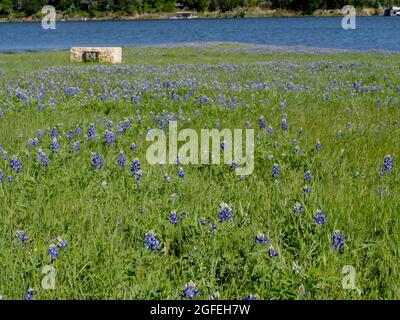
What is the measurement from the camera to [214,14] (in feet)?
552

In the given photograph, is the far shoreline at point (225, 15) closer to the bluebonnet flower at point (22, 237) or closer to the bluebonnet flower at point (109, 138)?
the bluebonnet flower at point (109, 138)

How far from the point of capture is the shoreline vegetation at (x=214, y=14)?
15162cm

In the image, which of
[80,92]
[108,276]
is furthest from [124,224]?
[80,92]

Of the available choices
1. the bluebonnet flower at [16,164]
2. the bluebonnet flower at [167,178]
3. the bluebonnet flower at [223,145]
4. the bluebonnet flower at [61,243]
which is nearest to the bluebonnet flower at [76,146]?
the bluebonnet flower at [16,164]

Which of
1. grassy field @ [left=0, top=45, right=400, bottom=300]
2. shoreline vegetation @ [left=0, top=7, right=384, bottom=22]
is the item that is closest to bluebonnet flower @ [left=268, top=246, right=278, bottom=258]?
grassy field @ [left=0, top=45, right=400, bottom=300]

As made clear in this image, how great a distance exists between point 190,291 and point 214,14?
173m

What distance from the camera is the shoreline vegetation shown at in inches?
5969

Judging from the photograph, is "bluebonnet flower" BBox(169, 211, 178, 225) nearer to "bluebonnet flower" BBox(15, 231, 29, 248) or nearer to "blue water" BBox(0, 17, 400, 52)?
"bluebonnet flower" BBox(15, 231, 29, 248)

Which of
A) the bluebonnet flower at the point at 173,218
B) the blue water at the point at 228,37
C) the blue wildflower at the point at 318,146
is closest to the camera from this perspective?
the bluebonnet flower at the point at 173,218

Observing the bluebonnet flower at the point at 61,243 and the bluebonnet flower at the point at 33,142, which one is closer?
the bluebonnet flower at the point at 61,243

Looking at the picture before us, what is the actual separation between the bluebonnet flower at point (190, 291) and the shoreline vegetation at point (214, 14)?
152 metres

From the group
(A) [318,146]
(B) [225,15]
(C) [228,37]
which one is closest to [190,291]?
(A) [318,146]

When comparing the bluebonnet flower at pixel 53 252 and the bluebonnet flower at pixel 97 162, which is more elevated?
the bluebonnet flower at pixel 97 162

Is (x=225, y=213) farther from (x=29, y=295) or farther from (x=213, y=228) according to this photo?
(x=29, y=295)
